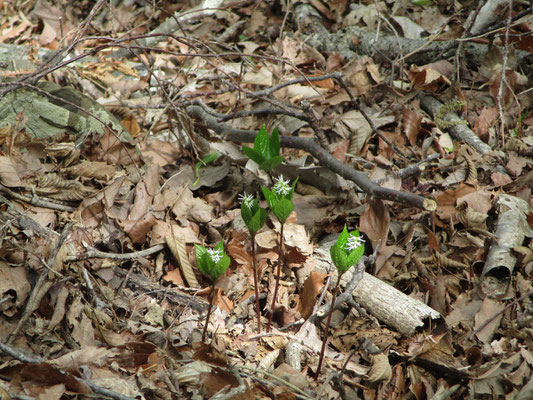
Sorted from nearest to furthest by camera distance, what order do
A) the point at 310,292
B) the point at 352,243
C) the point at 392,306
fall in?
the point at 352,243 → the point at 392,306 → the point at 310,292

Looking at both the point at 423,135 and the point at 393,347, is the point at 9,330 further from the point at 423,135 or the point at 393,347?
the point at 423,135

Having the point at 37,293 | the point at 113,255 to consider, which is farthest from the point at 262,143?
the point at 37,293

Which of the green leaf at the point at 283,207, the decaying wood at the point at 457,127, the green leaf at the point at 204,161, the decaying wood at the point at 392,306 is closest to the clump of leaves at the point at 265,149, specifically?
the green leaf at the point at 283,207

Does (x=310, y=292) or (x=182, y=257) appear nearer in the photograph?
(x=310, y=292)

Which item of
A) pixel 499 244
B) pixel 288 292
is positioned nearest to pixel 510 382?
pixel 499 244

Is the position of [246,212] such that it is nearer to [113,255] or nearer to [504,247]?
[113,255]

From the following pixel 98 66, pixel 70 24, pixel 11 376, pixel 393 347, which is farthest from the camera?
pixel 70 24

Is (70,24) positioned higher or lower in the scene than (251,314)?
higher

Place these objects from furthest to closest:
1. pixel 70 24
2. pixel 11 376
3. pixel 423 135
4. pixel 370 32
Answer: pixel 70 24, pixel 370 32, pixel 423 135, pixel 11 376
